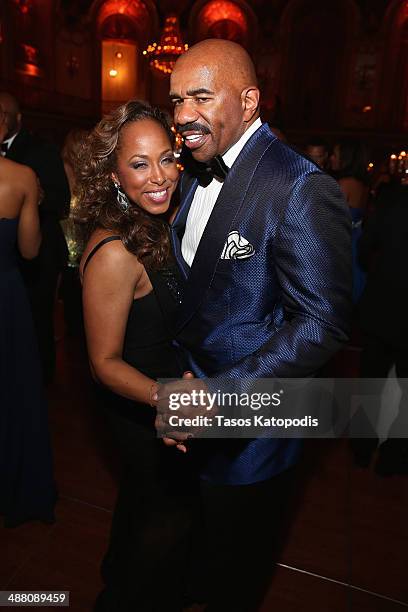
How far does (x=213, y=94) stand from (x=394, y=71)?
19656 mm

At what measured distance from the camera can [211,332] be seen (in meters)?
1.59

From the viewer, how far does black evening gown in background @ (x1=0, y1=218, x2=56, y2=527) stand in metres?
2.61

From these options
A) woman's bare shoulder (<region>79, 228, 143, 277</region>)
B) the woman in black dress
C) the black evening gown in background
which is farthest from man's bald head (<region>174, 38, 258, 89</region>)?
the black evening gown in background

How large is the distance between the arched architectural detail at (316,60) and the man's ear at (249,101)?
735 inches

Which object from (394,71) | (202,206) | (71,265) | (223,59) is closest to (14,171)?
(202,206)

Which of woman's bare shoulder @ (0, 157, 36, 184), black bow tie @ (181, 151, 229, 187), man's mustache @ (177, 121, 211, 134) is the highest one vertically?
man's mustache @ (177, 121, 211, 134)

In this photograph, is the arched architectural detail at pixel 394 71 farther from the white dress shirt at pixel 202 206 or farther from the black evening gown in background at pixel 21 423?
the white dress shirt at pixel 202 206

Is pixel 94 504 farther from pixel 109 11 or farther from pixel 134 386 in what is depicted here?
pixel 109 11

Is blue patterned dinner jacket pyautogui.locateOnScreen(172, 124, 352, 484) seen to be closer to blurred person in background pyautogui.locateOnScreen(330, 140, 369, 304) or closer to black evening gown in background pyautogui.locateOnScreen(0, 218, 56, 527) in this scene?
black evening gown in background pyautogui.locateOnScreen(0, 218, 56, 527)

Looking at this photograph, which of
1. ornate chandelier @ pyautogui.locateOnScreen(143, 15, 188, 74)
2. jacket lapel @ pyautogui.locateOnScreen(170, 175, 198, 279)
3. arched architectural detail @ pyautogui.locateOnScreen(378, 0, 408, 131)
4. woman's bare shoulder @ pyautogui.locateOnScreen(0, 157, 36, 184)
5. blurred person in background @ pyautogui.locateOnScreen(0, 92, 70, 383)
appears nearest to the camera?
jacket lapel @ pyautogui.locateOnScreen(170, 175, 198, 279)

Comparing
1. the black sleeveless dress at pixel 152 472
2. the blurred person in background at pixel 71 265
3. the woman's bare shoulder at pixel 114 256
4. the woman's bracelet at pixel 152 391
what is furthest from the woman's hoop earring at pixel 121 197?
the blurred person in background at pixel 71 265

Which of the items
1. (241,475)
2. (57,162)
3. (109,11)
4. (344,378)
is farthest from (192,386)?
(109,11)

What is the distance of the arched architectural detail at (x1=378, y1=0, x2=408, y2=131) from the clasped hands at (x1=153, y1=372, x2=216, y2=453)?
63.7 feet

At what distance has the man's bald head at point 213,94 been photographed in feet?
4.65
